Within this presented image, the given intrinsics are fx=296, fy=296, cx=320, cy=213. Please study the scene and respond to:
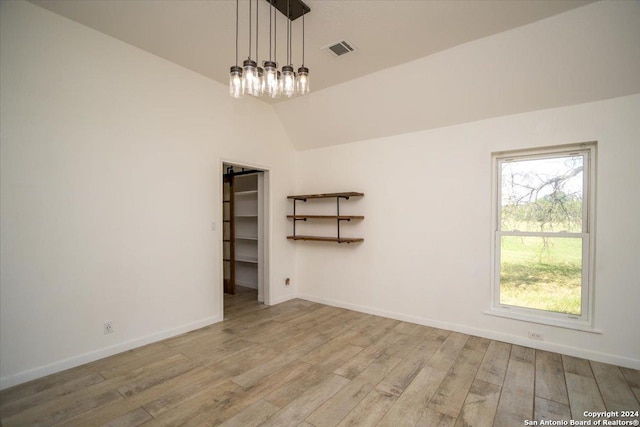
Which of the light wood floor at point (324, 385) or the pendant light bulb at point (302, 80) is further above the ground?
the pendant light bulb at point (302, 80)

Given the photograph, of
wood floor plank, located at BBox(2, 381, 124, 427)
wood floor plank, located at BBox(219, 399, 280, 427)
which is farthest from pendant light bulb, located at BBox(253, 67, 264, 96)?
wood floor plank, located at BBox(2, 381, 124, 427)

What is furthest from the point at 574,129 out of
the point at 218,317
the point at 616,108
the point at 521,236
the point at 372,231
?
the point at 218,317

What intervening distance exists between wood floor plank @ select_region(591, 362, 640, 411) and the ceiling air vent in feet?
11.6

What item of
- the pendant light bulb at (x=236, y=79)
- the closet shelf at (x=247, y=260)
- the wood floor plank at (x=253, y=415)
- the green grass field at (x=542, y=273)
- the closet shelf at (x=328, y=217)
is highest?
the pendant light bulb at (x=236, y=79)

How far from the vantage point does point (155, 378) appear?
8.09ft

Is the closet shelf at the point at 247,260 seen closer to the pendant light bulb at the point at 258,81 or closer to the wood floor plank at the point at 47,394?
the wood floor plank at the point at 47,394

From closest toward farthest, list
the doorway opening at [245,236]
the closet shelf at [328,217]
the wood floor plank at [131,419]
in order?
the wood floor plank at [131,419] < the closet shelf at [328,217] < the doorway opening at [245,236]

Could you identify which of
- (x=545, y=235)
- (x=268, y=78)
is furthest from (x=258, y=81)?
(x=545, y=235)

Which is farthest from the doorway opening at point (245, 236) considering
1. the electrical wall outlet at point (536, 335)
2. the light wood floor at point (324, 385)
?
the electrical wall outlet at point (536, 335)

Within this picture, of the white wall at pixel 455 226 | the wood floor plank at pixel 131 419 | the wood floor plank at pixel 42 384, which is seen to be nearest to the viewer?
the wood floor plank at pixel 131 419

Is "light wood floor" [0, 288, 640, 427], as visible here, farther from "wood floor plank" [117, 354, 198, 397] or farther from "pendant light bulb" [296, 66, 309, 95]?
"pendant light bulb" [296, 66, 309, 95]

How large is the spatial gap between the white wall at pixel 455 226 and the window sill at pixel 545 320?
0.05 meters

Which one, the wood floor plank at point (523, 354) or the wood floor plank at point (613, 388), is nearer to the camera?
the wood floor plank at point (613, 388)

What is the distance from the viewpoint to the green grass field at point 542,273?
3004mm
